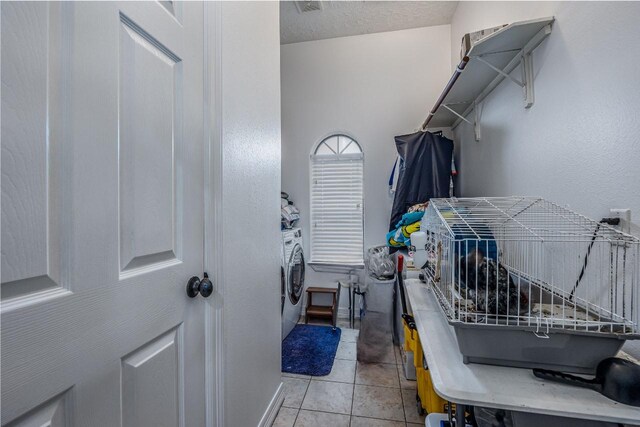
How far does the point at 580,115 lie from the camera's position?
110 cm

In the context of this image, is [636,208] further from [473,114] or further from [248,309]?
[473,114]

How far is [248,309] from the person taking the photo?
135 cm

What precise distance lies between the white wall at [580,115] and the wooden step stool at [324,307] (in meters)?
2.03

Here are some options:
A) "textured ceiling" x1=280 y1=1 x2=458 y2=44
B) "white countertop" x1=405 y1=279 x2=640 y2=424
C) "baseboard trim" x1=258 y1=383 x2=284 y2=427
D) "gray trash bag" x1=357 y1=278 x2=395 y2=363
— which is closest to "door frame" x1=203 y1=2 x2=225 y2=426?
"baseboard trim" x1=258 y1=383 x2=284 y2=427

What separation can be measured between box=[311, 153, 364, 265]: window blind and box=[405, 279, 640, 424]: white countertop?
8.10ft

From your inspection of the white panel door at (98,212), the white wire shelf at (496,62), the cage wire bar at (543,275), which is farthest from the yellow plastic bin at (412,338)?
the white wire shelf at (496,62)

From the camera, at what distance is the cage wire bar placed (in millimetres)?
764

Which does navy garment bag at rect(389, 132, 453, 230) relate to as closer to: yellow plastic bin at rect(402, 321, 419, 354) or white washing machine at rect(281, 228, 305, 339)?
white washing machine at rect(281, 228, 305, 339)

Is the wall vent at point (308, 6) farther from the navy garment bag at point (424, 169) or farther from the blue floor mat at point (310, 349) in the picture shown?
the blue floor mat at point (310, 349)

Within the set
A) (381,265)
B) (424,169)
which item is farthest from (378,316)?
(424,169)

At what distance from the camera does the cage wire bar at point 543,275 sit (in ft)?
2.51

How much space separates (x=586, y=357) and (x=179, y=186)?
1.27 meters

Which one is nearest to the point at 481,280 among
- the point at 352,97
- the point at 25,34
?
the point at 25,34

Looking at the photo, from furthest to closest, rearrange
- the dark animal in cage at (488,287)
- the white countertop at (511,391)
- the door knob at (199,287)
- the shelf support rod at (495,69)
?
the shelf support rod at (495,69) → the door knob at (199,287) → the dark animal in cage at (488,287) → the white countertop at (511,391)
